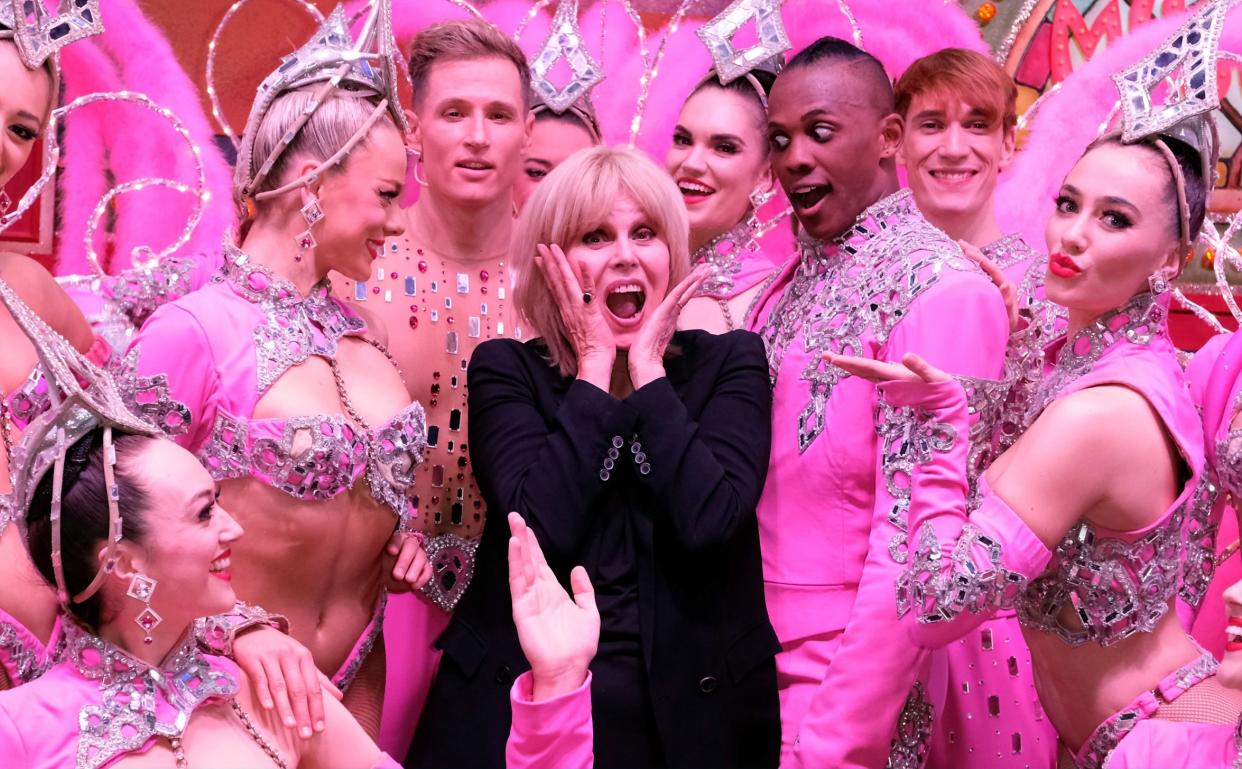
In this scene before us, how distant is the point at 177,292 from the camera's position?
359 cm

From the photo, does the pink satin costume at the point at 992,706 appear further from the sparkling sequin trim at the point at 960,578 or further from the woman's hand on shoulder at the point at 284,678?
the woman's hand on shoulder at the point at 284,678

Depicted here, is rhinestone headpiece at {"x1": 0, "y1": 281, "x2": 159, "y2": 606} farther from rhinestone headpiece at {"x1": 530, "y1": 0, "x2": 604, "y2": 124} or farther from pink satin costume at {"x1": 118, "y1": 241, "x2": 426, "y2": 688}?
rhinestone headpiece at {"x1": 530, "y1": 0, "x2": 604, "y2": 124}

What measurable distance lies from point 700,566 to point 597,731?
0.36 m

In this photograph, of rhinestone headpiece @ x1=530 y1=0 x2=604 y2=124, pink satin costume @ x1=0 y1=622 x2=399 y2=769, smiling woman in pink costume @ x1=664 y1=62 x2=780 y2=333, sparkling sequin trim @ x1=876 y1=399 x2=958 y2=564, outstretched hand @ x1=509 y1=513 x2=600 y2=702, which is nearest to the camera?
pink satin costume @ x1=0 y1=622 x2=399 y2=769

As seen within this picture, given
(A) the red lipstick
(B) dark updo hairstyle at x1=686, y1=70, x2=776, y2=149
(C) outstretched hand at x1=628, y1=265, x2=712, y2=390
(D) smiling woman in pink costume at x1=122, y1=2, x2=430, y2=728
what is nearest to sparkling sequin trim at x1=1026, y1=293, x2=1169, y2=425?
(A) the red lipstick

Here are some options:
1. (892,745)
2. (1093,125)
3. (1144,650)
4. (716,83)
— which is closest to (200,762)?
(892,745)

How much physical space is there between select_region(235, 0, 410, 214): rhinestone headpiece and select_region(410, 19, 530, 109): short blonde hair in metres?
0.43

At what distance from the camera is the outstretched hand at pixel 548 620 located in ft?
8.15

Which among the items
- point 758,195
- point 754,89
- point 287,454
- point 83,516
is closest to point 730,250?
point 758,195

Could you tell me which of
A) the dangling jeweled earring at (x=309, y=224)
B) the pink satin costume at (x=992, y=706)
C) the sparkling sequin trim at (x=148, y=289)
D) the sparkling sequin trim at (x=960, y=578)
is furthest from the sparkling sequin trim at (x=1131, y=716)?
the sparkling sequin trim at (x=148, y=289)

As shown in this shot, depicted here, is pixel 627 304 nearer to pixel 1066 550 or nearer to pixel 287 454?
pixel 287 454

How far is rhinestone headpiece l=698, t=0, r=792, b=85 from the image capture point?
161 inches

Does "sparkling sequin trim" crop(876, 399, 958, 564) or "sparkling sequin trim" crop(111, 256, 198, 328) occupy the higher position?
"sparkling sequin trim" crop(876, 399, 958, 564)

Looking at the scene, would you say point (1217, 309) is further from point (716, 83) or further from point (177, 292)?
point (177, 292)
